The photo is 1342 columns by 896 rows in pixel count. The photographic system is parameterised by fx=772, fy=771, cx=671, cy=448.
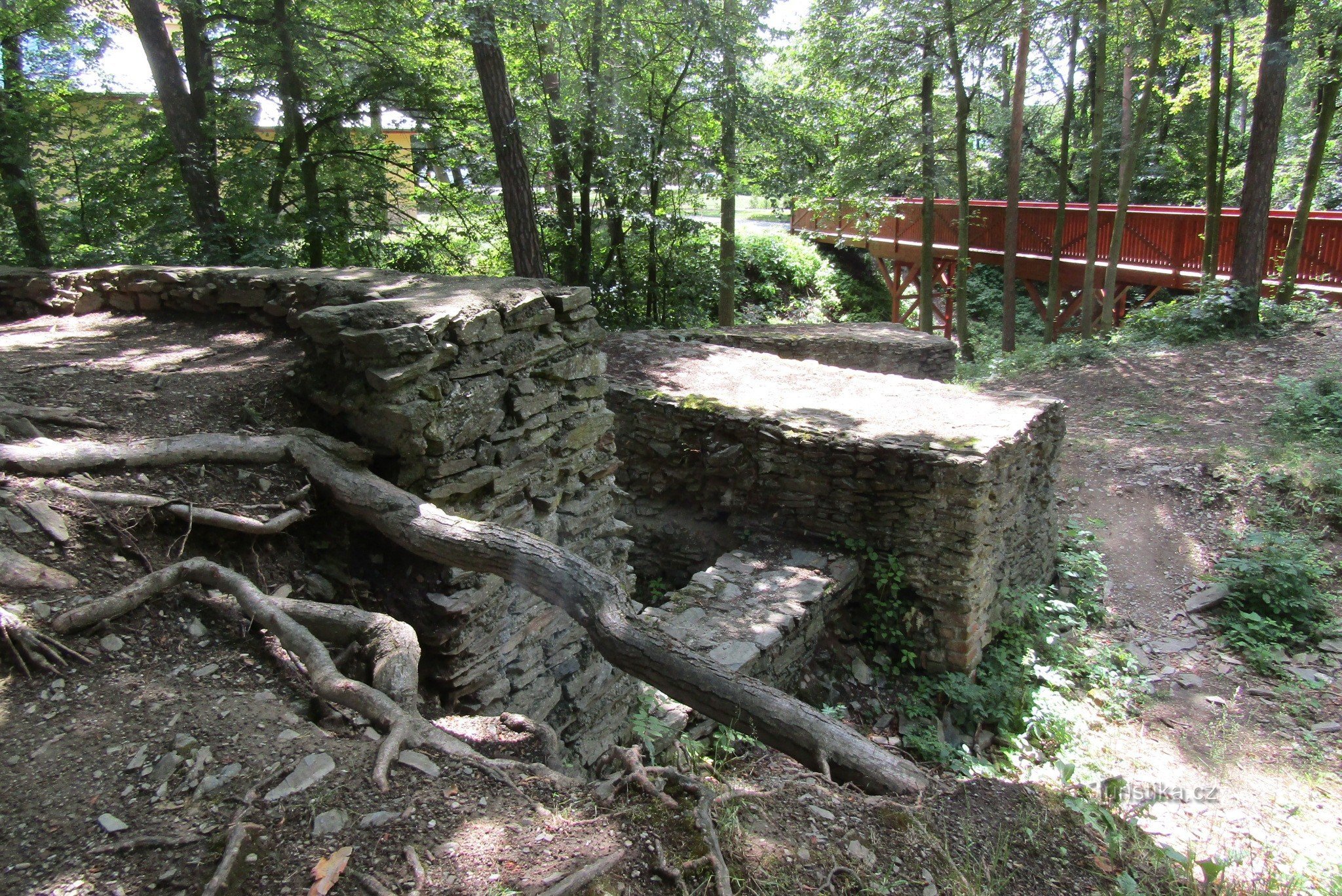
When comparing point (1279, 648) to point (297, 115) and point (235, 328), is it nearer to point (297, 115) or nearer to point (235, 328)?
point (235, 328)

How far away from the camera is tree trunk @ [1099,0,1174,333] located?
1118cm

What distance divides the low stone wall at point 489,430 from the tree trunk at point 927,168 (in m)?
9.77

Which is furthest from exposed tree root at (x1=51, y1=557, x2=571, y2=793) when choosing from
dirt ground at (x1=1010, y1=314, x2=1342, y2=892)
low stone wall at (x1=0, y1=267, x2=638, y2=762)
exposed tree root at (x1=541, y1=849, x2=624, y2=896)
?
dirt ground at (x1=1010, y1=314, x2=1342, y2=892)

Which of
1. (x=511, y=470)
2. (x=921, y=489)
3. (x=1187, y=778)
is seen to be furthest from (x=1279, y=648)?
(x=511, y=470)

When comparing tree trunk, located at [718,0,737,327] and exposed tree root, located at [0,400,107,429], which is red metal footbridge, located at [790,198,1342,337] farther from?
exposed tree root, located at [0,400,107,429]

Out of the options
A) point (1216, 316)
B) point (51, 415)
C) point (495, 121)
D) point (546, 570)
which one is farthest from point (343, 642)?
point (1216, 316)

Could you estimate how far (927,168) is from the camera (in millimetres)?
12836

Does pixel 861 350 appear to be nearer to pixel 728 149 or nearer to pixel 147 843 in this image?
pixel 728 149

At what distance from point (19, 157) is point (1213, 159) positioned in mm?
15982

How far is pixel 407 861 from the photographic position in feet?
6.39

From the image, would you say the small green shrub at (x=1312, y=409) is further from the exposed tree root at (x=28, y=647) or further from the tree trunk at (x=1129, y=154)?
the exposed tree root at (x=28, y=647)

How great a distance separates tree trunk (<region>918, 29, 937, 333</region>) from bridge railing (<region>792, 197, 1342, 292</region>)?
62cm

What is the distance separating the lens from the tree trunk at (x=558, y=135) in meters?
9.55

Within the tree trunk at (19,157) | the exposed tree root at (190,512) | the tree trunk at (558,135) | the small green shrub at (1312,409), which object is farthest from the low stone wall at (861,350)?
the tree trunk at (19,157)
